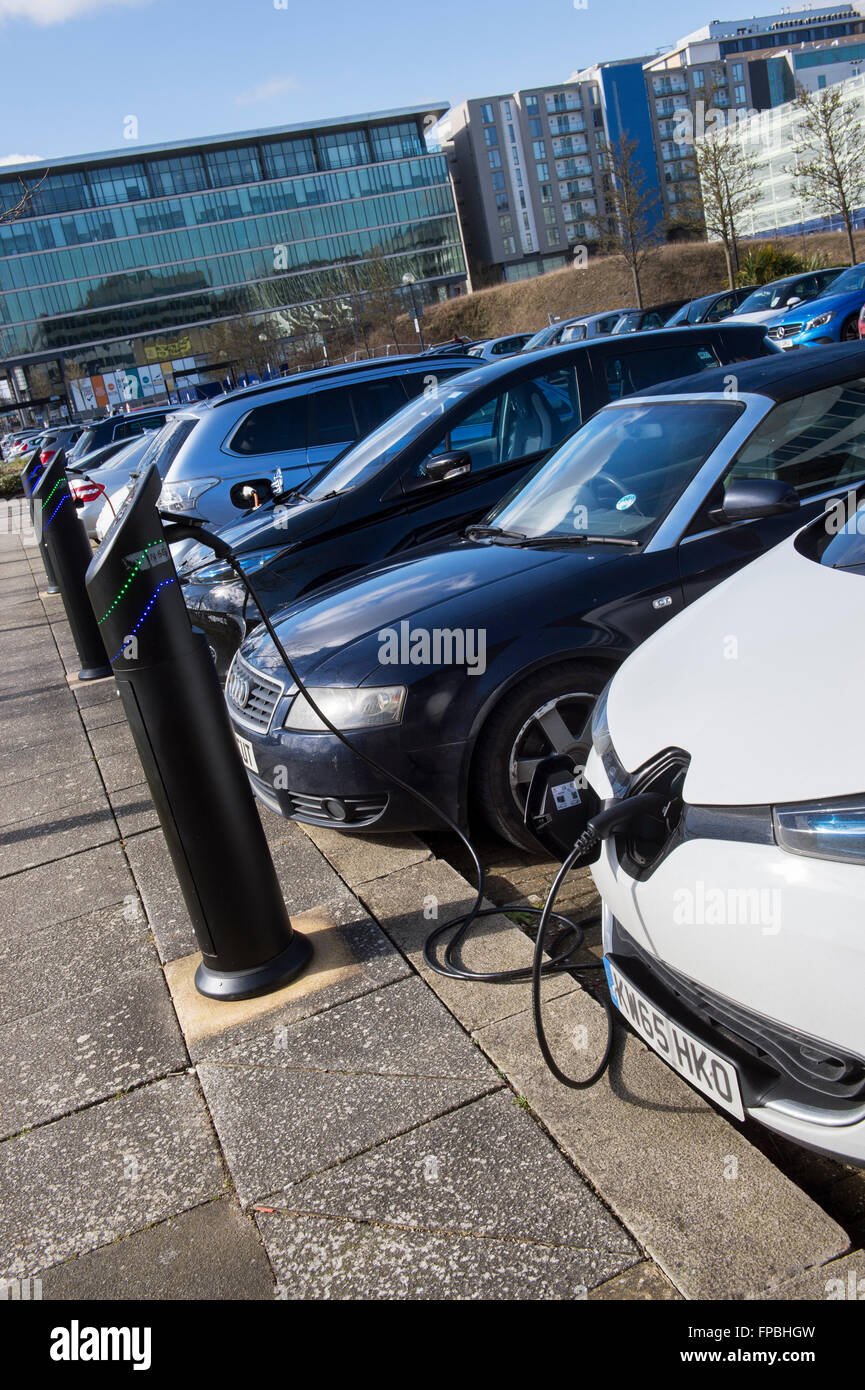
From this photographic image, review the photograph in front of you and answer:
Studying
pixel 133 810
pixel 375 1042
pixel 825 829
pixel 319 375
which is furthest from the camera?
pixel 319 375

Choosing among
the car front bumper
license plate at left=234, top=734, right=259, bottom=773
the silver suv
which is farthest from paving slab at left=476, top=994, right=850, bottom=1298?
the silver suv

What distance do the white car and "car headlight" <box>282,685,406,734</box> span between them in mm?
1221

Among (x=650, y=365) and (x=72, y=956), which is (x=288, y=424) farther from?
(x=72, y=956)

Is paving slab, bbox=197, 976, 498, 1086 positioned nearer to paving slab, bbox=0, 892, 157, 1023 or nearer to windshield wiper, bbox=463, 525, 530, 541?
paving slab, bbox=0, 892, 157, 1023

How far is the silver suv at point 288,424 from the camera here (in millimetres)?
8898

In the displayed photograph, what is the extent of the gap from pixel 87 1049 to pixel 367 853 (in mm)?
1365

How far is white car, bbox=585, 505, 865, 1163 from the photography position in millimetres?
1899

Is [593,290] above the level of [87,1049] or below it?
above

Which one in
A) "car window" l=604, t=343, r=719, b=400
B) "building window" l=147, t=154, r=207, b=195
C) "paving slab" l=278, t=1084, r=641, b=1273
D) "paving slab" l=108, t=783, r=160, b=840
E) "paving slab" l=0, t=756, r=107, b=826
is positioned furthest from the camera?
"building window" l=147, t=154, r=207, b=195

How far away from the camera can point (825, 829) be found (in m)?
1.91

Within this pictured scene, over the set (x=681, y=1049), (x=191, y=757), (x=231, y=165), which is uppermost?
(x=231, y=165)

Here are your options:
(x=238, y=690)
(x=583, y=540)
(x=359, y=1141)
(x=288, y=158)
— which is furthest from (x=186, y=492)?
(x=288, y=158)
